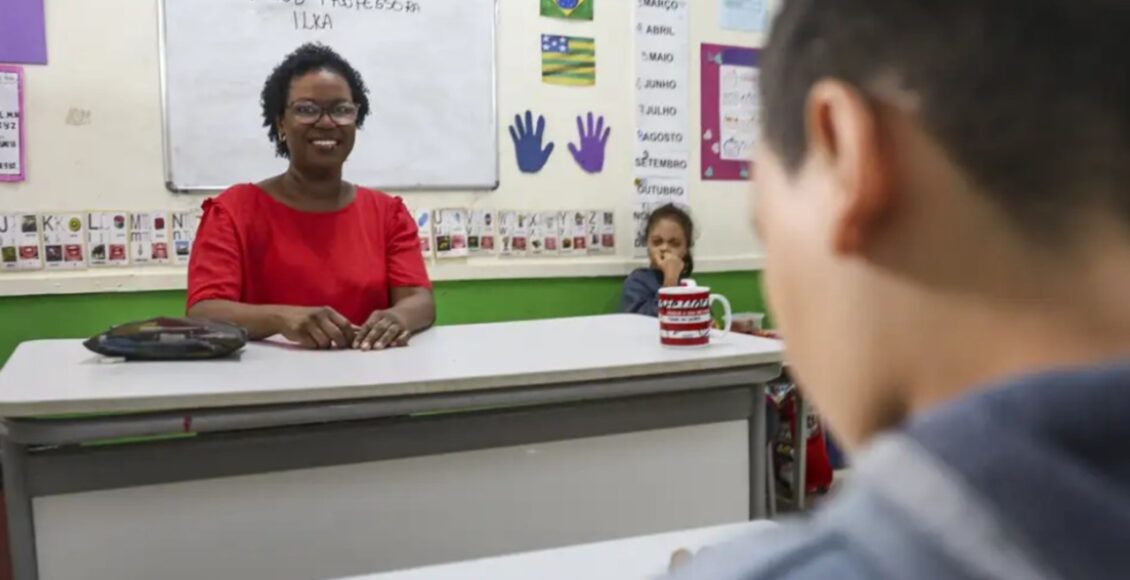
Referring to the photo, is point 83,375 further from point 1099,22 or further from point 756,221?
point 1099,22

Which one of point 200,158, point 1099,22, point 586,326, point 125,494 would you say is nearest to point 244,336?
point 125,494

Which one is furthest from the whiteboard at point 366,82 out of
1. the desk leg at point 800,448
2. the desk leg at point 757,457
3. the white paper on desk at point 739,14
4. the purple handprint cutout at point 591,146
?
the desk leg at point 757,457

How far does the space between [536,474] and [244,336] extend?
0.61 m

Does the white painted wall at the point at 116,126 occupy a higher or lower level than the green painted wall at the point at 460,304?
higher

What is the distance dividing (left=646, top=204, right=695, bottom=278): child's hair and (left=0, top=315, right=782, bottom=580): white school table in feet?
4.63

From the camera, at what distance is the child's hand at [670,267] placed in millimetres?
3232

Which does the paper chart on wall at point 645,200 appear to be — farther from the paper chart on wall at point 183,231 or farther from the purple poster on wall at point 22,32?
the purple poster on wall at point 22,32

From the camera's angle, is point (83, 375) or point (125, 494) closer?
point (125, 494)

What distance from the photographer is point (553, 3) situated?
3.21 m

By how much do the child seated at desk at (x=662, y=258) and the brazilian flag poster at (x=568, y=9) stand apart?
747 mm

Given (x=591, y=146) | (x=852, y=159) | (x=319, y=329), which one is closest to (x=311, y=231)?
(x=319, y=329)

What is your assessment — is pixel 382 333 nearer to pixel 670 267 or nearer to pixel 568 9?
pixel 670 267

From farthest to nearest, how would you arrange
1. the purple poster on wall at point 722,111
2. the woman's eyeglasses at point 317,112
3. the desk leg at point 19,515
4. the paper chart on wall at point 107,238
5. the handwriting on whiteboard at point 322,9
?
1. the purple poster on wall at point 722,111
2. the handwriting on whiteboard at point 322,9
3. the paper chart on wall at point 107,238
4. the woman's eyeglasses at point 317,112
5. the desk leg at point 19,515

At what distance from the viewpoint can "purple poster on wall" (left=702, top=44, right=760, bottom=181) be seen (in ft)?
11.6
